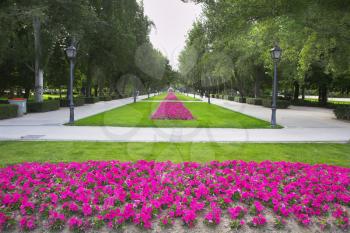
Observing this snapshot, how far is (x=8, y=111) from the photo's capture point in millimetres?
18359

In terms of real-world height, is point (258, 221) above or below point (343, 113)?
below

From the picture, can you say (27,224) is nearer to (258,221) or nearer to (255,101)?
(258,221)

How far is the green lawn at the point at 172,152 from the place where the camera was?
27.7 ft

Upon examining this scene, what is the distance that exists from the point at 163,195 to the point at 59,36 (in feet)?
80.0

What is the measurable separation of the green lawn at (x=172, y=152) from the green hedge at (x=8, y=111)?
8.38 meters

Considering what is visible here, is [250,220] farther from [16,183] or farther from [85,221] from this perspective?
[16,183]

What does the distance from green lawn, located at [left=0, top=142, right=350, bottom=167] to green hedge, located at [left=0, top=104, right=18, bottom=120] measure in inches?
330

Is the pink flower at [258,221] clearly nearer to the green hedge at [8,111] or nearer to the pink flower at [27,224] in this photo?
the pink flower at [27,224]

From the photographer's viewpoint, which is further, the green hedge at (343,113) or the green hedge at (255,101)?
the green hedge at (255,101)

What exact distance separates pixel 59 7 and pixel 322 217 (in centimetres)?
2008

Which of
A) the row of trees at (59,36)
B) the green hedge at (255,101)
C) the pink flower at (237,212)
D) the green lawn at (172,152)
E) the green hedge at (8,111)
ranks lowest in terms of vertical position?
the pink flower at (237,212)

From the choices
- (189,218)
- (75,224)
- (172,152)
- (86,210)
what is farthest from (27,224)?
(172,152)

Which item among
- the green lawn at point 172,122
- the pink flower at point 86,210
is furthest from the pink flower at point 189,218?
the green lawn at point 172,122

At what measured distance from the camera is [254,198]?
526cm
